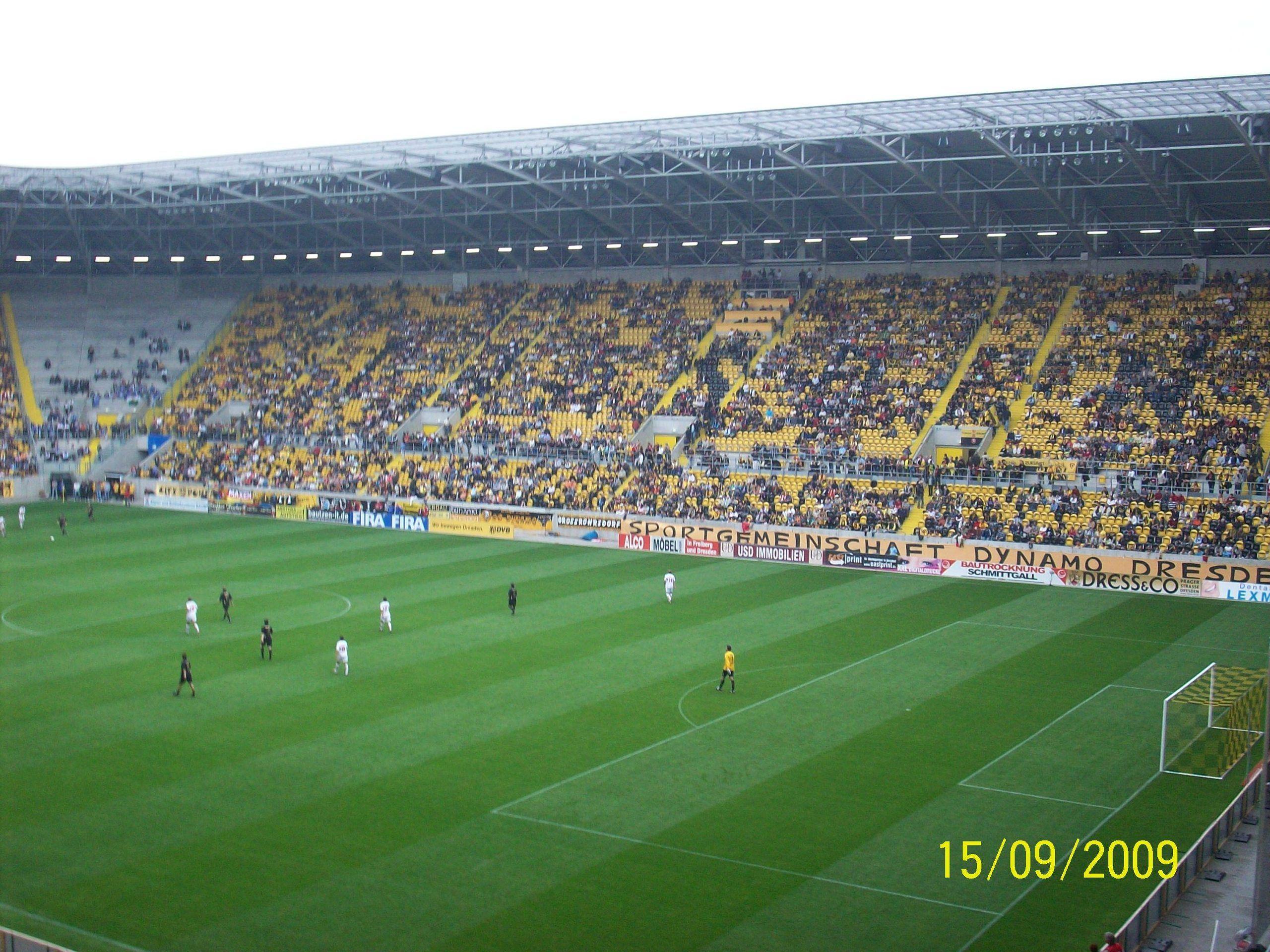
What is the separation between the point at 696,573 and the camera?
44.6 meters

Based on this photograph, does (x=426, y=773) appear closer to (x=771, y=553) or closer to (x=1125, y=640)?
(x=1125, y=640)

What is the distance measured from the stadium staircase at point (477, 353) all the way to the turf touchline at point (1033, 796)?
46.8 metres

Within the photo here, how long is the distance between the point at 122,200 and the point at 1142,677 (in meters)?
55.4

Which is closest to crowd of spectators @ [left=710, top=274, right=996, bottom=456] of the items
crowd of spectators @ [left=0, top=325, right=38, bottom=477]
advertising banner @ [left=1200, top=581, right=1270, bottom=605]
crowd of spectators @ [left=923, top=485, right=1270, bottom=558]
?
crowd of spectators @ [left=923, top=485, right=1270, bottom=558]

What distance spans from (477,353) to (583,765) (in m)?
46.8

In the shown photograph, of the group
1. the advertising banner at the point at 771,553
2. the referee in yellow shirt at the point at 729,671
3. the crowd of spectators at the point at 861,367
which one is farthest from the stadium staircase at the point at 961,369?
the referee in yellow shirt at the point at 729,671

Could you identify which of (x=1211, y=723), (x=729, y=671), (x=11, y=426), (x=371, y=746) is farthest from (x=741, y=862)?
(x=11, y=426)

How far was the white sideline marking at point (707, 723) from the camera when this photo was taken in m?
21.8

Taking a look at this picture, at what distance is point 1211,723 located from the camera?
25594mm

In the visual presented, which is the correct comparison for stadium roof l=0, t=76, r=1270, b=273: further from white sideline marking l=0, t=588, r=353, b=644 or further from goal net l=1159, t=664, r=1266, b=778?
goal net l=1159, t=664, r=1266, b=778

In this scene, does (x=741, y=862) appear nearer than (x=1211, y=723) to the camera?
Yes

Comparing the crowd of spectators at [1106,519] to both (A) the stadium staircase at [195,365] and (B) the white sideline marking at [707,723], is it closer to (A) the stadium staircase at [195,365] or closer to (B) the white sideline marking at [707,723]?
(B) the white sideline marking at [707,723]

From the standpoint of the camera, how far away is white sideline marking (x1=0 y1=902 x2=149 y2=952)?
1620 centimetres

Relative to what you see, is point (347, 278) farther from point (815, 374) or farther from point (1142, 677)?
point (1142, 677)
